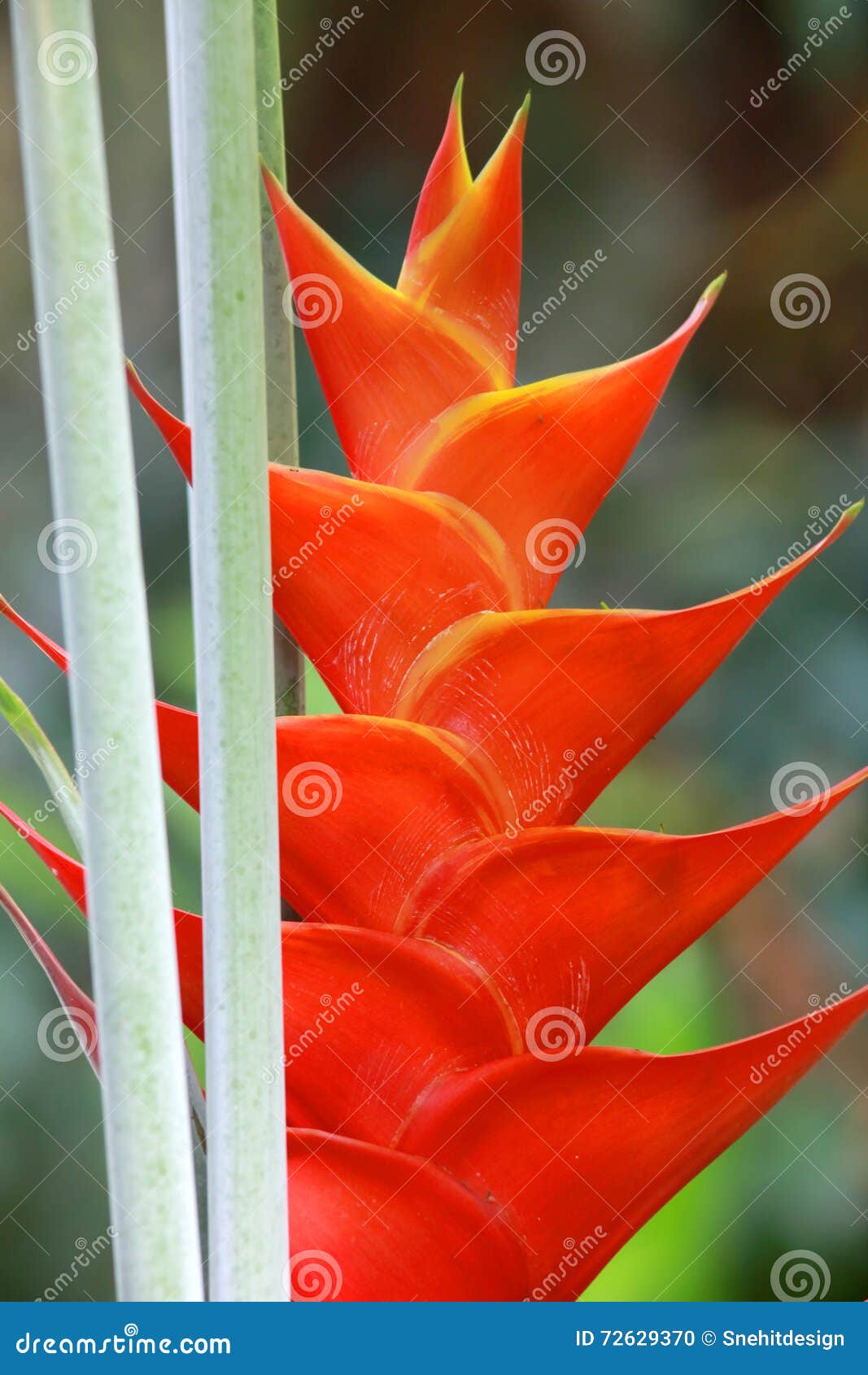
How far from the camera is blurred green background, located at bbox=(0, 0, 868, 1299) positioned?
558 millimetres

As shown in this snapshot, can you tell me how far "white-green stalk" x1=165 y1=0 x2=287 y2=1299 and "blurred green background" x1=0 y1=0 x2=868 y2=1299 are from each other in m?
0.44

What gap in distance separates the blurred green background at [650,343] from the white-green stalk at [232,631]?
0.44m

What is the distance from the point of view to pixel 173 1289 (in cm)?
11

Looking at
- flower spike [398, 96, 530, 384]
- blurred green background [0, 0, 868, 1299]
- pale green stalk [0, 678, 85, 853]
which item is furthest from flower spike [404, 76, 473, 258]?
blurred green background [0, 0, 868, 1299]

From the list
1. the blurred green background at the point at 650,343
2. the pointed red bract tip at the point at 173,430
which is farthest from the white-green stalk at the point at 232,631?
the blurred green background at the point at 650,343

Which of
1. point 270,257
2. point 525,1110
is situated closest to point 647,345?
point 270,257

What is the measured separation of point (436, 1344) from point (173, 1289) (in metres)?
0.12

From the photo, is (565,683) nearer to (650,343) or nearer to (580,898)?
(580,898)

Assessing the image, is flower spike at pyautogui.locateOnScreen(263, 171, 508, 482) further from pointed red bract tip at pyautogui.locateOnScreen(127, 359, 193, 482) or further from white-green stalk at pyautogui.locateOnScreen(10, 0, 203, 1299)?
white-green stalk at pyautogui.locateOnScreen(10, 0, 203, 1299)

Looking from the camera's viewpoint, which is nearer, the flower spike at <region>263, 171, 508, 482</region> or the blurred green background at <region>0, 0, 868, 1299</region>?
the flower spike at <region>263, 171, 508, 482</region>

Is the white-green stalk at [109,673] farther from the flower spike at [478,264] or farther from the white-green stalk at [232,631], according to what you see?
the flower spike at [478,264]

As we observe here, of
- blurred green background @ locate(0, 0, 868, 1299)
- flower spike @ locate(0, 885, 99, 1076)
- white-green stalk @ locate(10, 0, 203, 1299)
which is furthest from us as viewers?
blurred green background @ locate(0, 0, 868, 1299)

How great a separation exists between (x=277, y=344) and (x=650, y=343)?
35 centimetres

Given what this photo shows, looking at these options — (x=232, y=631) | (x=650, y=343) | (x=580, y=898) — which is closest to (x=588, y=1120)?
(x=580, y=898)
